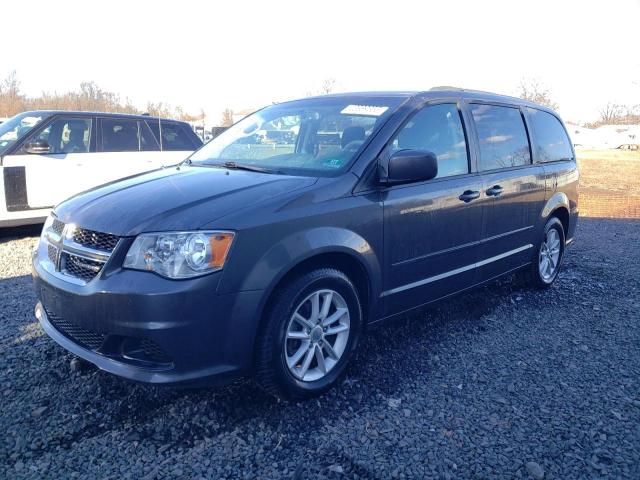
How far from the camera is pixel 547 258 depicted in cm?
550

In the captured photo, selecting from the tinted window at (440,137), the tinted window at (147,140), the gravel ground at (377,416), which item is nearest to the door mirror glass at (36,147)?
the tinted window at (147,140)

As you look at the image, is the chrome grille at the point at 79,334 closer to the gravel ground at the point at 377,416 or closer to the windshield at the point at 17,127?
the gravel ground at the point at 377,416

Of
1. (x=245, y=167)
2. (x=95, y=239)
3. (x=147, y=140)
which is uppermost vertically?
(x=147, y=140)

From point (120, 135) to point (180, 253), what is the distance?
596 cm

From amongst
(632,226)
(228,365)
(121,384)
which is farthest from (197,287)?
(632,226)

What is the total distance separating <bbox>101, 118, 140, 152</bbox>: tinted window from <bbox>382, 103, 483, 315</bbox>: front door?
5.46m

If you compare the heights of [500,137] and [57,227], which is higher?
[500,137]

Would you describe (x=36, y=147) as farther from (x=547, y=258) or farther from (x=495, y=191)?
(x=547, y=258)

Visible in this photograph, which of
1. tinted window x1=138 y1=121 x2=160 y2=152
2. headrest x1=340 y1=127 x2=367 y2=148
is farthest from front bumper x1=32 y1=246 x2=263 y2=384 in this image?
tinted window x1=138 y1=121 x2=160 y2=152

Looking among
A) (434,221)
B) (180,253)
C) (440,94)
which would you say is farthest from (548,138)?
(180,253)

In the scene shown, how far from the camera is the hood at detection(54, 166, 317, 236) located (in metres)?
2.68

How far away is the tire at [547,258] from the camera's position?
5.24 metres

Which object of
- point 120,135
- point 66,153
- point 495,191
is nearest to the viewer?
point 495,191

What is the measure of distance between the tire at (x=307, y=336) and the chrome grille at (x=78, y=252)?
2.93 feet
